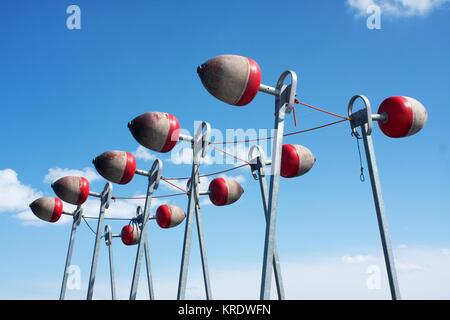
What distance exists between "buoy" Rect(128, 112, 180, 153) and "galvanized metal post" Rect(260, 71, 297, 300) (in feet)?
11.1

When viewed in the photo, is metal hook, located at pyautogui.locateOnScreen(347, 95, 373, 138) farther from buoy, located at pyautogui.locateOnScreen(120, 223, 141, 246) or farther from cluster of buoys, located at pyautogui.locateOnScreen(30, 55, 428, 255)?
buoy, located at pyautogui.locateOnScreen(120, 223, 141, 246)

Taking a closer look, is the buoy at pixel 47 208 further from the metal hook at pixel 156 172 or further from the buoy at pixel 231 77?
the buoy at pixel 231 77

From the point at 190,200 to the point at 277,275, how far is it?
2882 mm

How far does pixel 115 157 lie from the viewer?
12.3 m

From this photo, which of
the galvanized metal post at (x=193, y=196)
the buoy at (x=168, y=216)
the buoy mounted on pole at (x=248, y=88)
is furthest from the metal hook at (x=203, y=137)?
the buoy at (x=168, y=216)

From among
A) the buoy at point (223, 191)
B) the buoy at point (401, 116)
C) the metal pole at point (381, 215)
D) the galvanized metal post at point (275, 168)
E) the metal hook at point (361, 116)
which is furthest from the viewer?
the buoy at point (223, 191)

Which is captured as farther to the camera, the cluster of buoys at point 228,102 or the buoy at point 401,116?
the buoy at point 401,116

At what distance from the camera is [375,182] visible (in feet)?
28.2

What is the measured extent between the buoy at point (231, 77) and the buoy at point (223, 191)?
5565 millimetres

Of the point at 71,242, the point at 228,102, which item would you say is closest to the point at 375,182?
the point at 228,102

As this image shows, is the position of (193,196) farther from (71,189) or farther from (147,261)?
(147,261)

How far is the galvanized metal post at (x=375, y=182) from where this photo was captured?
26.5ft

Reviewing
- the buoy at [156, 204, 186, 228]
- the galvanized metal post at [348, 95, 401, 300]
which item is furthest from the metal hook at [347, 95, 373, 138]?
the buoy at [156, 204, 186, 228]
